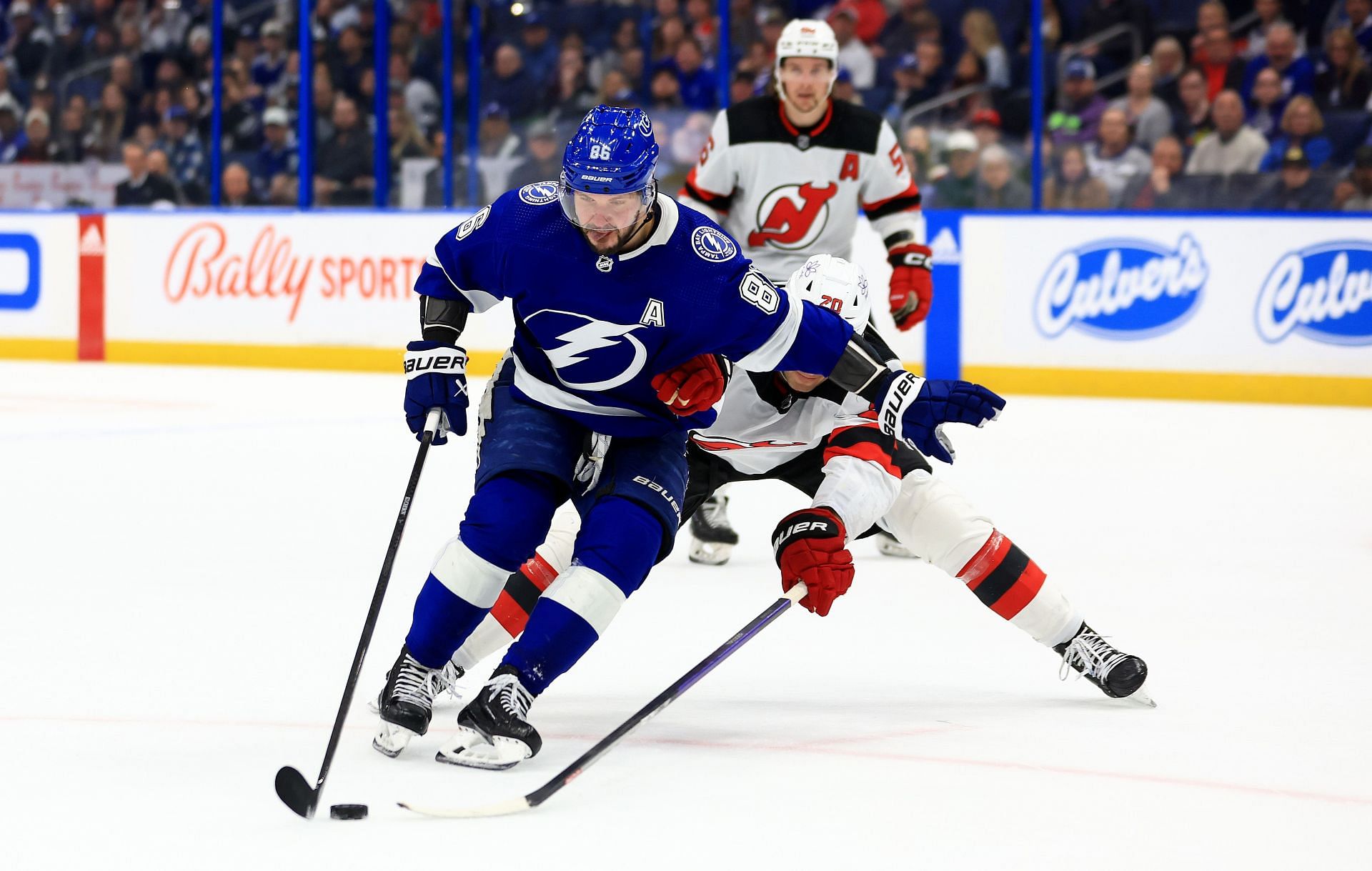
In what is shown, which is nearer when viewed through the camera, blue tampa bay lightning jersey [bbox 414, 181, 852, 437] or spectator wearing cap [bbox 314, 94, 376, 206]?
blue tampa bay lightning jersey [bbox 414, 181, 852, 437]

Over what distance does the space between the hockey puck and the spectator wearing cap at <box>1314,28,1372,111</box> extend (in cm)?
799

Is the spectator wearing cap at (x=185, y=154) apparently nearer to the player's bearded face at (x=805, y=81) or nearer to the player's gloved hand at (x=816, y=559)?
the player's bearded face at (x=805, y=81)

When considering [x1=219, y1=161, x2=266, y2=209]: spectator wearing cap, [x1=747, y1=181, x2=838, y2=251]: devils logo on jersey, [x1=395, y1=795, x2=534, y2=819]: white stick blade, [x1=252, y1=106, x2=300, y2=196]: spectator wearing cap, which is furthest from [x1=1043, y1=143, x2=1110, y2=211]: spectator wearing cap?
[x1=395, y1=795, x2=534, y2=819]: white stick blade

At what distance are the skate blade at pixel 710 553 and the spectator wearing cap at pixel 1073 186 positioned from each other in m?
5.09

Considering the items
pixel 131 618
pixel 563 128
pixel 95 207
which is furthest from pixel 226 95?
pixel 131 618

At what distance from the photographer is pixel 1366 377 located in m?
8.73

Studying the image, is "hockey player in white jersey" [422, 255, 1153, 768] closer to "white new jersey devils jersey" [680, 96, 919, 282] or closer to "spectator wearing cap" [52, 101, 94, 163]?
"white new jersey devils jersey" [680, 96, 919, 282]

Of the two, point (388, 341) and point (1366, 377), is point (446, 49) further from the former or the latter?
point (1366, 377)

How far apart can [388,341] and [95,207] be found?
2.49 meters

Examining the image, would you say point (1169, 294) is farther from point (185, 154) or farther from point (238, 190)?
point (185, 154)

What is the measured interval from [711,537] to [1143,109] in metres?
5.60

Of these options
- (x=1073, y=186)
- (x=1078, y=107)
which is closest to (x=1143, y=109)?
(x=1078, y=107)

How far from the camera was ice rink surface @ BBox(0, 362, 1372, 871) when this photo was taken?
2.50m

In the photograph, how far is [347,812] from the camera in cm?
254
